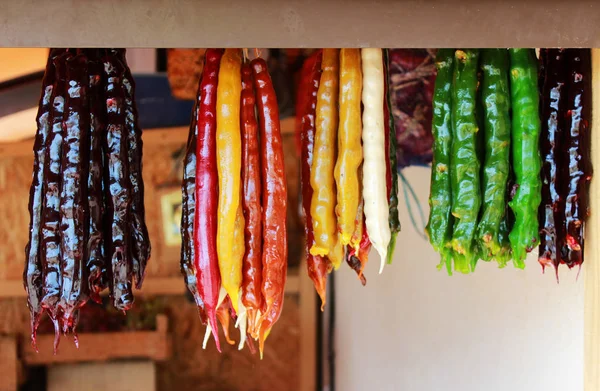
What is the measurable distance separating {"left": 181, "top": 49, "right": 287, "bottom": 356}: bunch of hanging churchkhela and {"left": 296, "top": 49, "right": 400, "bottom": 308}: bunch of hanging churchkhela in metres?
0.13

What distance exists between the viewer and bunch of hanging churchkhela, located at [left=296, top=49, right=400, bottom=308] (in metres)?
1.91

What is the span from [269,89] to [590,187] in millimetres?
1054

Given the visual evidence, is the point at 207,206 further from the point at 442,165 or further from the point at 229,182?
the point at 442,165

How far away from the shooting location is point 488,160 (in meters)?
1.96

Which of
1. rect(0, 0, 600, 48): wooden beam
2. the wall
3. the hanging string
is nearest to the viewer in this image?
rect(0, 0, 600, 48): wooden beam

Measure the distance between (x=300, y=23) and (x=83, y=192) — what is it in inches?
32.2

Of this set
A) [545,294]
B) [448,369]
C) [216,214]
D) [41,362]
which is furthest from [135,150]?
[41,362]

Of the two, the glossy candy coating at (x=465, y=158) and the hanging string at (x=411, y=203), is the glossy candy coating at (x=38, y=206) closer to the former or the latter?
the glossy candy coating at (x=465, y=158)

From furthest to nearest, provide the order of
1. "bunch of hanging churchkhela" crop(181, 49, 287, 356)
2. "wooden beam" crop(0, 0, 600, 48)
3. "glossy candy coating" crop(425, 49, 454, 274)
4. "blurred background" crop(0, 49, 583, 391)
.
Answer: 1. "blurred background" crop(0, 49, 583, 391)
2. "glossy candy coating" crop(425, 49, 454, 274)
3. "bunch of hanging churchkhela" crop(181, 49, 287, 356)
4. "wooden beam" crop(0, 0, 600, 48)

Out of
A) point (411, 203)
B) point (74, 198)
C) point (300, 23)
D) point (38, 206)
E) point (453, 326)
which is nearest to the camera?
point (300, 23)

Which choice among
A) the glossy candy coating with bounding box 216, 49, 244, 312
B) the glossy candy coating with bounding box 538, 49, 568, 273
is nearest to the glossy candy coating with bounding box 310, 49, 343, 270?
the glossy candy coating with bounding box 216, 49, 244, 312

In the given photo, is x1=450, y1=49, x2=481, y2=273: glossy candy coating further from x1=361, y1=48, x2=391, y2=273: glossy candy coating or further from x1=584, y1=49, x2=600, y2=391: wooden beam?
x1=584, y1=49, x2=600, y2=391: wooden beam

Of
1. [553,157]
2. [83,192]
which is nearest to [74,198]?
[83,192]

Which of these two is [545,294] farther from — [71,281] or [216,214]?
[71,281]
